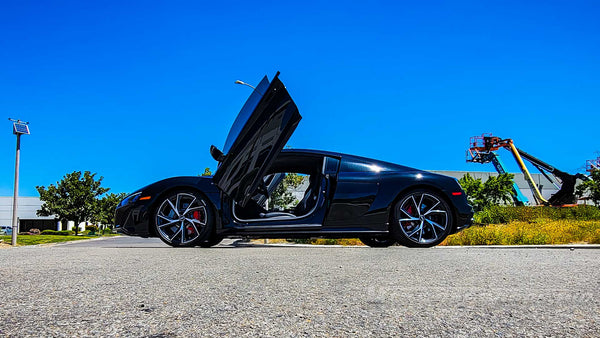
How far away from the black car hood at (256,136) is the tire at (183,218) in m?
0.51

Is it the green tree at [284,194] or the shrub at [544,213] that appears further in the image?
the shrub at [544,213]

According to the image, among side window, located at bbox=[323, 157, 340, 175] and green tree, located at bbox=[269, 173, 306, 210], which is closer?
side window, located at bbox=[323, 157, 340, 175]

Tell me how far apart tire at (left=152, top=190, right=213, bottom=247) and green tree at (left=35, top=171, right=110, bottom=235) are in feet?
139

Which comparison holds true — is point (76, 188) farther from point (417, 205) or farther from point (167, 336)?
point (167, 336)

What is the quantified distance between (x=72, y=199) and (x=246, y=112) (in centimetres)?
4465

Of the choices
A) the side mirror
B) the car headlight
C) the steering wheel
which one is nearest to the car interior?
the steering wheel

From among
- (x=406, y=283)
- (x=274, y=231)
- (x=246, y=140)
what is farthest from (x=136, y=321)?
(x=274, y=231)

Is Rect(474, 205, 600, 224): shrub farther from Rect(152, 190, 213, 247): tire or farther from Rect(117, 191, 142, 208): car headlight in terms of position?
Rect(117, 191, 142, 208): car headlight

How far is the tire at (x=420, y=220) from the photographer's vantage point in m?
6.27

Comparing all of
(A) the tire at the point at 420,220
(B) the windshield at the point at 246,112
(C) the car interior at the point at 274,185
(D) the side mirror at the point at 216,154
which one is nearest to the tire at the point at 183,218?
(C) the car interior at the point at 274,185

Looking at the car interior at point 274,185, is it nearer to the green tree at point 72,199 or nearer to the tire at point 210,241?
the tire at point 210,241

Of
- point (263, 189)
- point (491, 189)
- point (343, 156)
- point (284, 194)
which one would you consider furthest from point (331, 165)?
point (491, 189)

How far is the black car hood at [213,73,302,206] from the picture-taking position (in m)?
5.39

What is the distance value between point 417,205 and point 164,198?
346 cm
